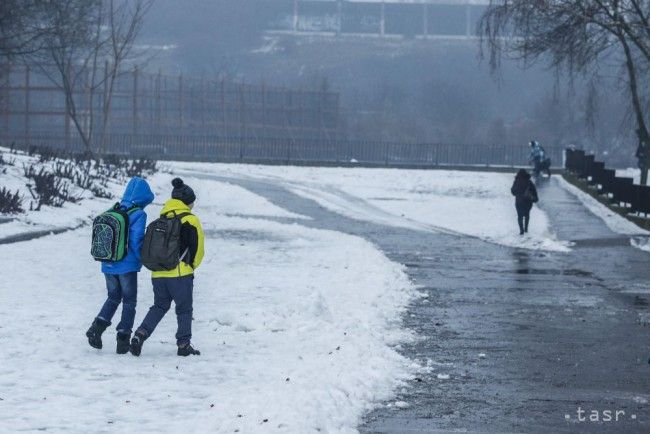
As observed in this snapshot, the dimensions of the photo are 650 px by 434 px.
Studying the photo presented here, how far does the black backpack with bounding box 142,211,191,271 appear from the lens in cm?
998

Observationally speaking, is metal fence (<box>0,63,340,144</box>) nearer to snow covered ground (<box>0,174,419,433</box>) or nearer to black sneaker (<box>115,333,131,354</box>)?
snow covered ground (<box>0,174,419,433</box>)

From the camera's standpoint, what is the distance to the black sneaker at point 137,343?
10.2 metres

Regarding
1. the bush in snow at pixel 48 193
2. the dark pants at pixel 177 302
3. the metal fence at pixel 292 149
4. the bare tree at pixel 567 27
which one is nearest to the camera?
the dark pants at pixel 177 302

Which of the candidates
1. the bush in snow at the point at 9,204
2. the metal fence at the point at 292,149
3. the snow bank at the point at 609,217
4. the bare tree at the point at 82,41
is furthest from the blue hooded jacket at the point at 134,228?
the metal fence at the point at 292,149

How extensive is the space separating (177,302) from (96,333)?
0.77m

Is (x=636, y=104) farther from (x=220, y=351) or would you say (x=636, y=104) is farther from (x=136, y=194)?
(x=136, y=194)

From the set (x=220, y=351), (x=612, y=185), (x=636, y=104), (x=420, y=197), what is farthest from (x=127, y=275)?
(x=420, y=197)

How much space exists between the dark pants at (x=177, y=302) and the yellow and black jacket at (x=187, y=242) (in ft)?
0.20

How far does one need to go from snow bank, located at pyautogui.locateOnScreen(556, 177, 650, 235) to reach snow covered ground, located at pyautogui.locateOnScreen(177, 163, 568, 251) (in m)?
1.44

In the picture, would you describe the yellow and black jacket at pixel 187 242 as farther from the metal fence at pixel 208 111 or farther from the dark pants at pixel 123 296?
the metal fence at pixel 208 111

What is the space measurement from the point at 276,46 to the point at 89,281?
141471mm

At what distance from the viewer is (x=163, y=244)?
32.7 ft

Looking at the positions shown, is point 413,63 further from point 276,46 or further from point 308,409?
point 308,409

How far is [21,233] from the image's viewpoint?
19.5 m
